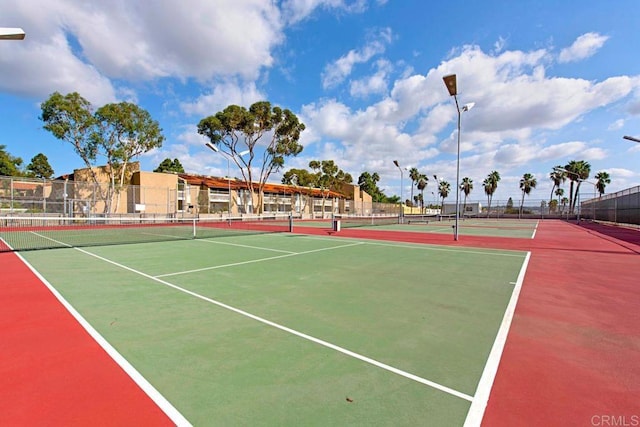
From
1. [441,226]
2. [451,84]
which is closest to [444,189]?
[441,226]

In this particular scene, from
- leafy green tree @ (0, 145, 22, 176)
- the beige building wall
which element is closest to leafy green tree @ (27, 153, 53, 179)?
leafy green tree @ (0, 145, 22, 176)

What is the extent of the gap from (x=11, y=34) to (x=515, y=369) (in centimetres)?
1209

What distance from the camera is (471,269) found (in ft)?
30.2

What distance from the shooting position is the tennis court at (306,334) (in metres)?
2.87

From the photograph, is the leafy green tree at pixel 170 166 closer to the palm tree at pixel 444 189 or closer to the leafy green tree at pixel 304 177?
the leafy green tree at pixel 304 177

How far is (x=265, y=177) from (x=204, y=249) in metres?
38.7

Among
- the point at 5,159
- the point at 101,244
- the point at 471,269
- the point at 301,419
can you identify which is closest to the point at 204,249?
the point at 101,244

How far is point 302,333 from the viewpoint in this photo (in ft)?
14.7

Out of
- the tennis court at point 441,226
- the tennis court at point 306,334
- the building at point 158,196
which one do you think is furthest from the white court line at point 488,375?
the building at point 158,196

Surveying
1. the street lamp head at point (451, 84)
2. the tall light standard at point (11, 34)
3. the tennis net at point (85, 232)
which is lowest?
the tennis net at point (85, 232)

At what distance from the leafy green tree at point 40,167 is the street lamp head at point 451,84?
86.5 meters

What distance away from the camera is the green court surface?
2871 mm

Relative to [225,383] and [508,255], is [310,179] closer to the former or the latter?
[508,255]

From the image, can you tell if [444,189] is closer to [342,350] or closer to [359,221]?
[359,221]
